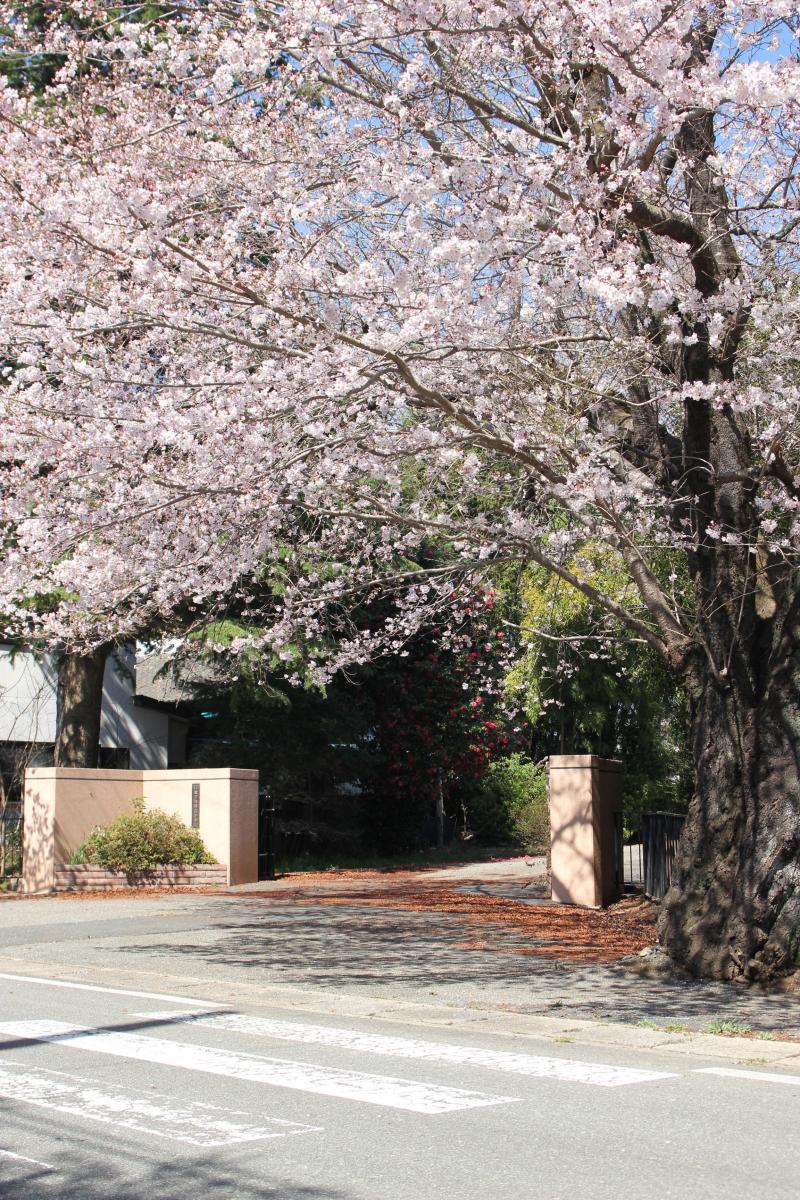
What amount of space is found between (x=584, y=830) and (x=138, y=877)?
7.38 meters

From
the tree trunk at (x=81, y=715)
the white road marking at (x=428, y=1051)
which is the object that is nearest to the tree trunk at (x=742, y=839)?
the white road marking at (x=428, y=1051)

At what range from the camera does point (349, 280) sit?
8984 millimetres

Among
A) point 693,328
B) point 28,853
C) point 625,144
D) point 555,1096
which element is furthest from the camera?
point 28,853

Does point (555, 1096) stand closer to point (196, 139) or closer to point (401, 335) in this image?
point (401, 335)

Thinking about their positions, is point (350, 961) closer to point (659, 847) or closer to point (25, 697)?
point (659, 847)

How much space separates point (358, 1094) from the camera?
21.4 ft

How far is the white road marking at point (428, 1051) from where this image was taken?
7090mm

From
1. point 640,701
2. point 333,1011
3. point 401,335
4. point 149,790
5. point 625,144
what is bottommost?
point 333,1011

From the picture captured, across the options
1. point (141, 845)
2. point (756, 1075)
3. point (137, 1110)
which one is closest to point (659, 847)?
point (141, 845)

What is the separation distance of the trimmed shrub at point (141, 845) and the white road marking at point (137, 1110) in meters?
12.9

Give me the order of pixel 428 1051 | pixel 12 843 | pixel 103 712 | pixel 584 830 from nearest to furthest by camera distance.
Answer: pixel 428 1051, pixel 584 830, pixel 12 843, pixel 103 712

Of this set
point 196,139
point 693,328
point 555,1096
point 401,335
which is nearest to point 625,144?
point 693,328

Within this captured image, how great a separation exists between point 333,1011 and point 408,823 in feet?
67.0

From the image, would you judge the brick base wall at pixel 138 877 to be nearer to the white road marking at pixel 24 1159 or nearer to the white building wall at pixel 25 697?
the white building wall at pixel 25 697
